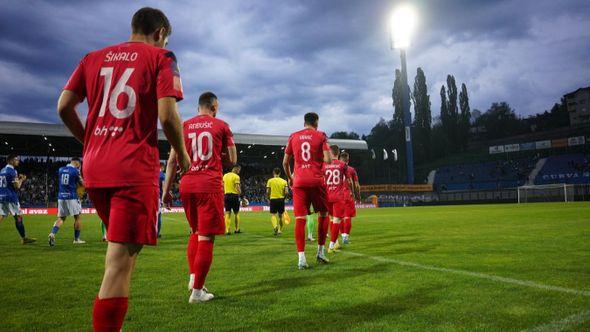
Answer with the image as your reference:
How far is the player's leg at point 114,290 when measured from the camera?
2174 millimetres

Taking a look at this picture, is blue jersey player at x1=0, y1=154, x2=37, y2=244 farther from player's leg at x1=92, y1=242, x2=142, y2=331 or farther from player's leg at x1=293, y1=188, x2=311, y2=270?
player's leg at x1=92, y1=242, x2=142, y2=331

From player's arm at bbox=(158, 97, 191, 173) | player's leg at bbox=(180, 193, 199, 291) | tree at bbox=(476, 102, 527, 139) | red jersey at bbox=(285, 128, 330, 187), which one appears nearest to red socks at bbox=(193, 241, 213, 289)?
player's leg at bbox=(180, 193, 199, 291)

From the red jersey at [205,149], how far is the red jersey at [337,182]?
15.8 ft

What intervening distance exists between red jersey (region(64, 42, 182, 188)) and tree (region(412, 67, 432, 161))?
82.6 meters

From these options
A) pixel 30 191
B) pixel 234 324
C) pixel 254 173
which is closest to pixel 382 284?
pixel 234 324

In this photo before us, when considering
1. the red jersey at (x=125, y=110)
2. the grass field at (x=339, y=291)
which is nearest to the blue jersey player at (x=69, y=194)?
the grass field at (x=339, y=291)

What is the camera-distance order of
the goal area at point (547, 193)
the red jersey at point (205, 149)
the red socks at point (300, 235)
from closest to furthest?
the red jersey at point (205, 149) < the red socks at point (300, 235) < the goal area at point (547, 193)

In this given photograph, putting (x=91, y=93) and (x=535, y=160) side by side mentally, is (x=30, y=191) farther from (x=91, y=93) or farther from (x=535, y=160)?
(x=535, y=160)

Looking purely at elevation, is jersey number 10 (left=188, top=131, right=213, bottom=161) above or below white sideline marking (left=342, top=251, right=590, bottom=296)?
above

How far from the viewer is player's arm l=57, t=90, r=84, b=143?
2500 millimetres

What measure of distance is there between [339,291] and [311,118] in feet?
10.5

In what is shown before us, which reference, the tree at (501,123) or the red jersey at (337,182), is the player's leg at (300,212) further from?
the tree at (501,123)

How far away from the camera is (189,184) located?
460 centimetres

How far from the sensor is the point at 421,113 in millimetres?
81062
